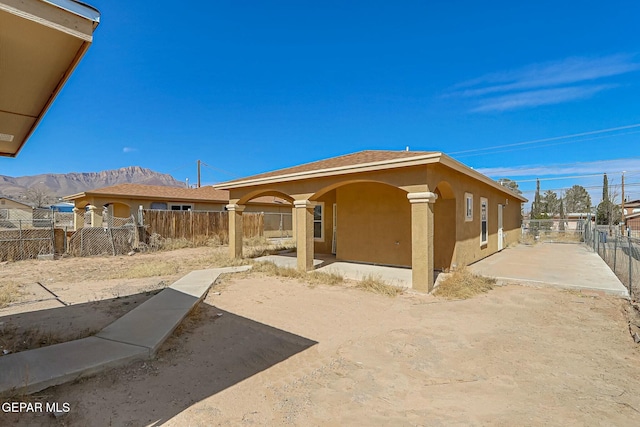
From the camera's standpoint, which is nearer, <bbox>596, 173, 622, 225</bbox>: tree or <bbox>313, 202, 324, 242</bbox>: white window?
<bbox>313, 202, 324, 242</bbox>: white window

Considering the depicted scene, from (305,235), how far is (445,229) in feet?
13.6

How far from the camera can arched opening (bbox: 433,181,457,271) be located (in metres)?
9.41

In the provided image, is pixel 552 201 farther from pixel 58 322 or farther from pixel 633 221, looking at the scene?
pixel 58 322

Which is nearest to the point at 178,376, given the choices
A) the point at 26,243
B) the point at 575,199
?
the point at 26,243

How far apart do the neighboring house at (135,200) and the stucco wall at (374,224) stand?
1334 centimetres

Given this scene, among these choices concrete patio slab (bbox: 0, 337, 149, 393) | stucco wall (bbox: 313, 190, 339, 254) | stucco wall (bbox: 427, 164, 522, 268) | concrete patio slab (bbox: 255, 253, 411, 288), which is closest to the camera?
concrete patio slab (bbox: 0, 337, 149, 393)

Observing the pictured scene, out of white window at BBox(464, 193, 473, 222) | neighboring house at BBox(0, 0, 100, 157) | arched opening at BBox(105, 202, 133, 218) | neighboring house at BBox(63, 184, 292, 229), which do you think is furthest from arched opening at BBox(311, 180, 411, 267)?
arched opening at BBox(105, 202, 133, 218)

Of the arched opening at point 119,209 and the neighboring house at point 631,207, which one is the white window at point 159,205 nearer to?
the arched opening at point 119,209

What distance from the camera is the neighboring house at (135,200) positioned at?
60.2 feet

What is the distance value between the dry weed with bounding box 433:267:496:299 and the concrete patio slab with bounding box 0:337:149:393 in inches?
231

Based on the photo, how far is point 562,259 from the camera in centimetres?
1211

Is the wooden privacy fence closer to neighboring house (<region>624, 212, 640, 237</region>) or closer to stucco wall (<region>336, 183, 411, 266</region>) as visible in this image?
stucco wall (<region>336, 183, 411, 266</region>)

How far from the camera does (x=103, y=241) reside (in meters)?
14.2

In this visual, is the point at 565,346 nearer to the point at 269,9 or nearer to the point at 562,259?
the point at 562,259
